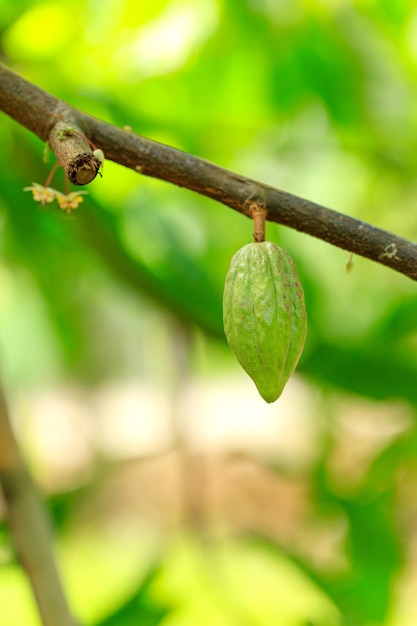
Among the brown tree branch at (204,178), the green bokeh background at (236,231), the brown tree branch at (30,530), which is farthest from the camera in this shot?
the green bokeh background at (236,231)

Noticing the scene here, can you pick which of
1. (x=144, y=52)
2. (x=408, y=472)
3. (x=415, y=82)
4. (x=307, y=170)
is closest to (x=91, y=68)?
(x=144, y=52)

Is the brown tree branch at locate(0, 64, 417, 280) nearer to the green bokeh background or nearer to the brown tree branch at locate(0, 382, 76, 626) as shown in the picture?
the brown tree branch at locate(0, 382, 76, 626)

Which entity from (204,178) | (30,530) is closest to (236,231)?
(30,530)

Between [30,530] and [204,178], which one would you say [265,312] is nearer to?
[204,178]

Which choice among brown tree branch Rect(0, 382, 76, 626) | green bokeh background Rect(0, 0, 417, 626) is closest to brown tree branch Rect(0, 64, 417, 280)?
brown tree branch Rect(0, 382, 76, 626)

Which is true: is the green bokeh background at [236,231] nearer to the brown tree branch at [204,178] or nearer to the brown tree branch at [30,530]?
the brown tree branch at [30,530]

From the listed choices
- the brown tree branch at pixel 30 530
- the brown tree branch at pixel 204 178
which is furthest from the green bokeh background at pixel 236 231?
the brown tree branch at pixel 204 178
